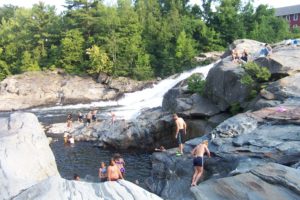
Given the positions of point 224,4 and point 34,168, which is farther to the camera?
point 224,4

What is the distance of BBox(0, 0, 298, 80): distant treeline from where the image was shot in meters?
60.5

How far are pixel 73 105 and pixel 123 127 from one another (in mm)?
22143

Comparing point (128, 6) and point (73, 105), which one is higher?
point (128, 6)

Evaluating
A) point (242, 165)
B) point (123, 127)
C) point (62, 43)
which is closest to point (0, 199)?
point (242, 165)

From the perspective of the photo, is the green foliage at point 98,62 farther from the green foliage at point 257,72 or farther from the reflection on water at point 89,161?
the green foliage at point 257,72

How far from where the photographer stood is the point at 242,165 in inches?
579

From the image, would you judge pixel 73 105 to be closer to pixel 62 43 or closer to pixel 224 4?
pixel 62 43

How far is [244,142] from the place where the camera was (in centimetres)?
1675

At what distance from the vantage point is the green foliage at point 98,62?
194ft

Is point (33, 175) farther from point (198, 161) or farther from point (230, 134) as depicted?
point (230, 134)

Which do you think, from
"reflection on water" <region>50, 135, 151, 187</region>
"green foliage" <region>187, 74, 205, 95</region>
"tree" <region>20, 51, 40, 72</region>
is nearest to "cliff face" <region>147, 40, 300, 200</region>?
"green foliage" <region>187, 74, 205, 95</region>

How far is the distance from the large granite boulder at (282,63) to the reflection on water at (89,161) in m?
9.50

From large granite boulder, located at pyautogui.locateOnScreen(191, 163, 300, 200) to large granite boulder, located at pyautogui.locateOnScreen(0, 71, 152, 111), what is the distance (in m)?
44.2

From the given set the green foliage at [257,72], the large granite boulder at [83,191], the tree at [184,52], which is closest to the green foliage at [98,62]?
the tree at [184,52]
